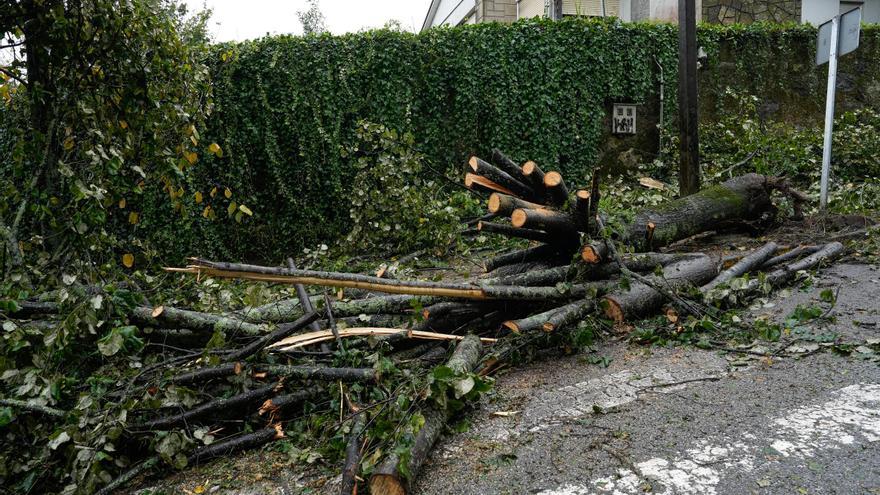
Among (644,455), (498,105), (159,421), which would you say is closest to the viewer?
(644,455)

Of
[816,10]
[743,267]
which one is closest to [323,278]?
[743,267]

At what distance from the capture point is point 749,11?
38.4ft

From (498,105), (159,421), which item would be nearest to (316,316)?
(159,421)

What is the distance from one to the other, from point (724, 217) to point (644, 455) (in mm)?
4440

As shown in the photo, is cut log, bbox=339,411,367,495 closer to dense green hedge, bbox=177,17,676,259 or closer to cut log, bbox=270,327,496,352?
cut log, bbox=270,327,496,352

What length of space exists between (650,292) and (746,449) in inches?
67.3

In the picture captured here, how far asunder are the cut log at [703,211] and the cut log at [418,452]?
106 inches

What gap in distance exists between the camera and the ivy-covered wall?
7742 mm

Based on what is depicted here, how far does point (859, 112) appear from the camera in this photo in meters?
9.80

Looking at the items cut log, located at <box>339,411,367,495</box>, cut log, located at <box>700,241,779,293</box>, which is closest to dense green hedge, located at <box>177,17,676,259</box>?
cut log, located at <box>700,241,779,293</box>

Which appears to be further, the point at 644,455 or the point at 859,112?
the point at 859,112

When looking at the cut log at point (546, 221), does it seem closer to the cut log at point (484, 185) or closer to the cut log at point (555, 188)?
the cut log at point (555, 188)

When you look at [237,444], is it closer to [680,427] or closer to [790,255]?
[680,427]

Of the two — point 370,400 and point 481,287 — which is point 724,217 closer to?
point 481,287
